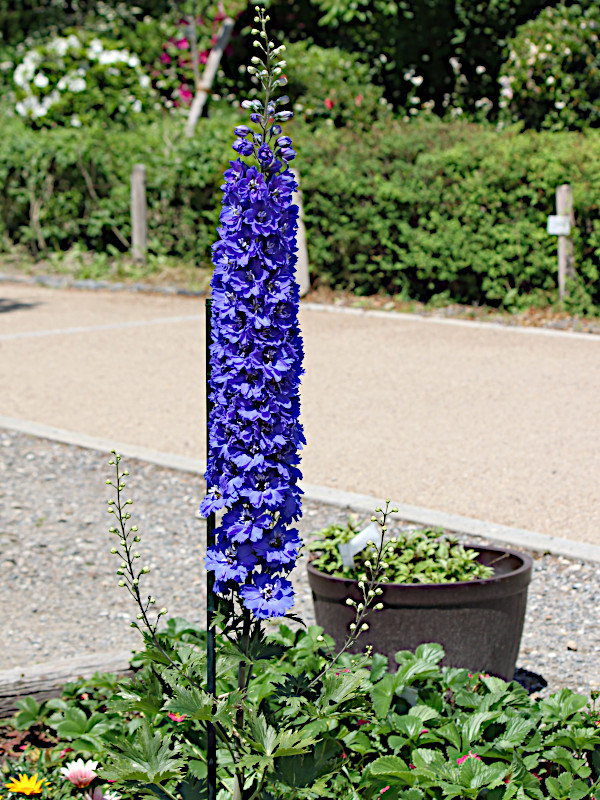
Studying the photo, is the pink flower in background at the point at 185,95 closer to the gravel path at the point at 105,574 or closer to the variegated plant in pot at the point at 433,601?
the gravel path at the point at 105,574

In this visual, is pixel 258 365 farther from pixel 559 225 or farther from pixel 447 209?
pixel 447 209

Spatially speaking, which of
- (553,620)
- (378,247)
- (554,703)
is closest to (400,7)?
(378,247)

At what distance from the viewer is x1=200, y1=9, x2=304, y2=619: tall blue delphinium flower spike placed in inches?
70.4

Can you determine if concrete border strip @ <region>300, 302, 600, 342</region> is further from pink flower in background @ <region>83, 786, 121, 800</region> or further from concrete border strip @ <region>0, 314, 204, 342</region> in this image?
pink flower in background @ <region>83, 786, 121, 800</region>

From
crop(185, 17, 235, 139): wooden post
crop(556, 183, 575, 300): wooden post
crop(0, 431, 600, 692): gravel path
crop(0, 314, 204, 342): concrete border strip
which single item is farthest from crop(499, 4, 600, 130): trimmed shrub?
crop(0, 431, 600, 692): gravel path

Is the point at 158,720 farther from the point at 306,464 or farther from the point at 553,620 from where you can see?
the point at 306,464

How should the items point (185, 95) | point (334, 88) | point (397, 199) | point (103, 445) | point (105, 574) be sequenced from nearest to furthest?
point (105, 574), point (103, 445), point (397, 199), point (334, 88), point (185, 95)

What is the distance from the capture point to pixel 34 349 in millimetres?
8969

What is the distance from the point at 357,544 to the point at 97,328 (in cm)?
750

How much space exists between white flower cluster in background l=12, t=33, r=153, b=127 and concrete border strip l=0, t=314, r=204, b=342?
7.65m

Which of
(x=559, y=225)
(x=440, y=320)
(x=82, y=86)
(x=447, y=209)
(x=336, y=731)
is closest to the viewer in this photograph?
(x=336, y=731)

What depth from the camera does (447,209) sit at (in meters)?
10.4

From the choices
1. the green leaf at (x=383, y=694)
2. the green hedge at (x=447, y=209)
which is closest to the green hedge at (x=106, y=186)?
the green hedge at (x=447, y=209)

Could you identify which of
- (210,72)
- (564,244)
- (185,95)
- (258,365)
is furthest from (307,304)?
(258,365)
